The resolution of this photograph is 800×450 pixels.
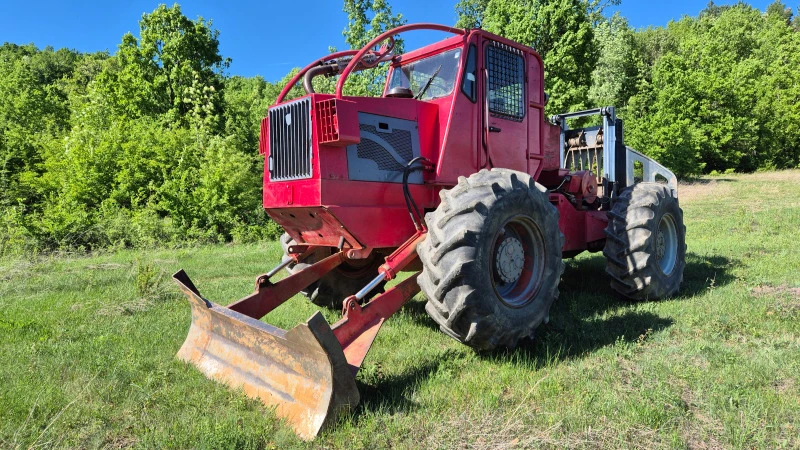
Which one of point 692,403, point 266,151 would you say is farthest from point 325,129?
point 692,403

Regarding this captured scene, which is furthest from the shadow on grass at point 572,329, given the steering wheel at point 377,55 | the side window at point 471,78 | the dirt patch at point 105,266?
the dirt patch at point 105,266

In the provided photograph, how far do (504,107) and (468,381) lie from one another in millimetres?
3221

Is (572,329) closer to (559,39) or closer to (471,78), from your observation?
(471,78)

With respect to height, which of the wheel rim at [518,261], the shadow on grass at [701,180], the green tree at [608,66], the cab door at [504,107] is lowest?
the wheel rim at [518,261]

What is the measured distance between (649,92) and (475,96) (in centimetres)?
3314

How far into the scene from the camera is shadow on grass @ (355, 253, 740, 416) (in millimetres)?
3959

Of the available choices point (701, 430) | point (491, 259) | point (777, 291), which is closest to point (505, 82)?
point (491, 259)

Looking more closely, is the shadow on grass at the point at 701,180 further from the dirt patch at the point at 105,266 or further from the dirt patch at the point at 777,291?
the dirt patch at the point at 105,266

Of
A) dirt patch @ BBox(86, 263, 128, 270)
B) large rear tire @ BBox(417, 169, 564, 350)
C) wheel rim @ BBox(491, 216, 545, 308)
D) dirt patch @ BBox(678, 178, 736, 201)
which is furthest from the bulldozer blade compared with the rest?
dirt patch @ BBox(678, 178, 736, 201)

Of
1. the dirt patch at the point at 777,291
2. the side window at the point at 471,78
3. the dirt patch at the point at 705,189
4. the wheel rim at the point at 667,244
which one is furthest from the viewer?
the dirt patch at the point at 705,189

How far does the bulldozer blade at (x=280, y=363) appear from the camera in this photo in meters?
3.46

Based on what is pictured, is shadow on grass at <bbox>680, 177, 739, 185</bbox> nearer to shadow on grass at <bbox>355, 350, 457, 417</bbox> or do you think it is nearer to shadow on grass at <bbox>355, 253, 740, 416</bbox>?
shadow on grass at <bbox>355, 253, 740, 416</bbox>

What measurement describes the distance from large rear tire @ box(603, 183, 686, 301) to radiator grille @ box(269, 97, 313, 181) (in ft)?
13.3

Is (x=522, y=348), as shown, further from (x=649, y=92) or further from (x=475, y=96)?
(x=649, y=92)
